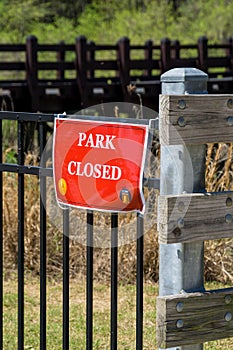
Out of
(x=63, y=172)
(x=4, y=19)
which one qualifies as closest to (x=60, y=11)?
(x=4, y=19)

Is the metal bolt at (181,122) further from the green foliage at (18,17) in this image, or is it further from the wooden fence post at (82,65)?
the green foliage at (18,17)

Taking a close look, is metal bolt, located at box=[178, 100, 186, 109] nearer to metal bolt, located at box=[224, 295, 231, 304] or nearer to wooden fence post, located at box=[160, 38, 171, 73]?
metal bolt, located at box=[224, 295, 231, 304]

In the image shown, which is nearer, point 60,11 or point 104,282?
point 104,282

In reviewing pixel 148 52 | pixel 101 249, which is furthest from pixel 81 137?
pixel 148 52

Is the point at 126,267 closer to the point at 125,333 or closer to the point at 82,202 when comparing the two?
the point at 125,333

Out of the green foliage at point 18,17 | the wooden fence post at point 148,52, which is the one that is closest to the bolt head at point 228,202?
the wooden fence post at point 148,52

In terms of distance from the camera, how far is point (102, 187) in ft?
11.1

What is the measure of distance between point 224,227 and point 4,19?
35.0 metres

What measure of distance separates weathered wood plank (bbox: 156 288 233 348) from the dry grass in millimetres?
3139

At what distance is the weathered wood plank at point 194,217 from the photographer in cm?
301

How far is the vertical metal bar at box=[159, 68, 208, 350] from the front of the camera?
3131mm

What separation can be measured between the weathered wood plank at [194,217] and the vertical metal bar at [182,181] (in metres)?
0.08

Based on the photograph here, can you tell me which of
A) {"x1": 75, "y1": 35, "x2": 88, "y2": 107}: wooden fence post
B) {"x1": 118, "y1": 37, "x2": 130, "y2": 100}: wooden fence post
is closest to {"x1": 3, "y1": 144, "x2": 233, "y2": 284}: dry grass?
{"x1": 75, "y1": 35, "x2": 88, "y2": 107}: wooden fence post

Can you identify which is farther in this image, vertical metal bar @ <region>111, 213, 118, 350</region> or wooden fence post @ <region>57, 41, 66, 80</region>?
wooden fence post @ <region>57, 41, 66, 80</region>
